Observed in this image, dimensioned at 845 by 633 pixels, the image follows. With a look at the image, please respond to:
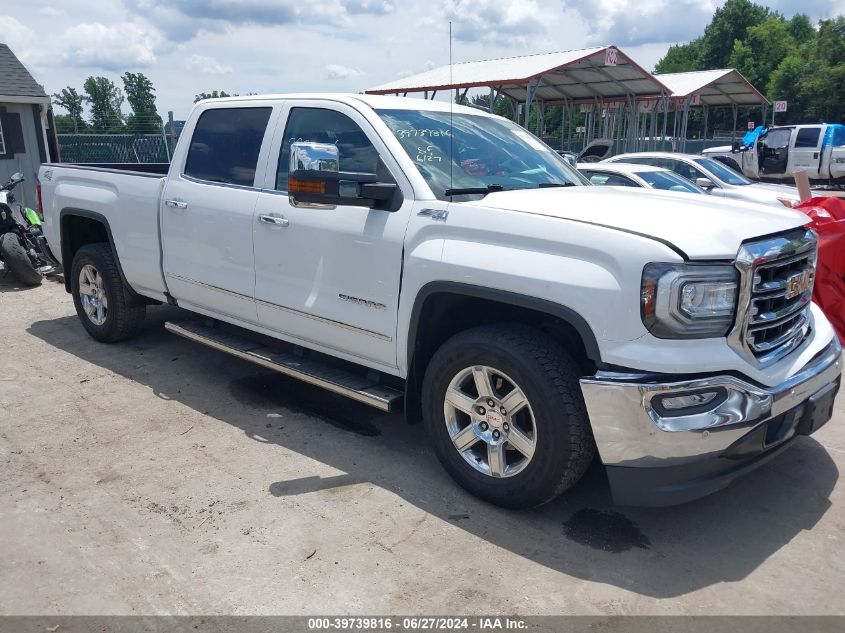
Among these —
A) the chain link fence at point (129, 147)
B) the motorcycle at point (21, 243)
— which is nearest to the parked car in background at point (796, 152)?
the chain link fence at point (129, 147)

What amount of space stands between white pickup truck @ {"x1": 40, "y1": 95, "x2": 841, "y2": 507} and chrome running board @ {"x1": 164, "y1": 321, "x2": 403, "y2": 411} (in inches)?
0.8

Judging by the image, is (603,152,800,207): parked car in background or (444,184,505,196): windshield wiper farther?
(603,152,800,207): parked car in background

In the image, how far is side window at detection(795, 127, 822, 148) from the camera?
72.6 feet

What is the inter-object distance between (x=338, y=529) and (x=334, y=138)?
2.27m

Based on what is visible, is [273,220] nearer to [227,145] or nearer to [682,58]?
[227,145]

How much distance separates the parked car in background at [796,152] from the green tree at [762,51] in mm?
55072

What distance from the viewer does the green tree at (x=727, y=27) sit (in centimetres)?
7894

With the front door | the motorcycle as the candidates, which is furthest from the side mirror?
the motorcycle

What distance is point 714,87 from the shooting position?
27.8m

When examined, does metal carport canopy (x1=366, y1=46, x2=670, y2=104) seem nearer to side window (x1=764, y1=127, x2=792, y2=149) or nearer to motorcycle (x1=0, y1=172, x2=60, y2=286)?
side window (x1=764, y1=127, x2=792, y2=149)

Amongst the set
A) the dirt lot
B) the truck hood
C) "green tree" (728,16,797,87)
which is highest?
"green tree" (728,16,797,87)

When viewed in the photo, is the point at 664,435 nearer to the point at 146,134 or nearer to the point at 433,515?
the point at 433,515

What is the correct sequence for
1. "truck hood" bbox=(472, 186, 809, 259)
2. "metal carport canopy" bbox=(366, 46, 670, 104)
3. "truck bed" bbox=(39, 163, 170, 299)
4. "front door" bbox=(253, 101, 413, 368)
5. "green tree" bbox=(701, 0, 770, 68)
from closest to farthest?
"truck hood" bbox=(472, 186, 809, 259), "front door" bbox=(253, 101, 413, 368), "truck bed" bbox=(39, 163, 170, 299), "metal carport canopy" bbox=(366, 46, 670, 104), "green tree" bbox=(701, 0, 770, 68)

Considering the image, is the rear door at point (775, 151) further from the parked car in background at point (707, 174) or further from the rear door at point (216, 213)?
the rear door at point (216, 213)
